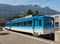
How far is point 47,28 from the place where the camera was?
2011 cm

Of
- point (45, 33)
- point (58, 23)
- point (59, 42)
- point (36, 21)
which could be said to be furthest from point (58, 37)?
point (58, 23)

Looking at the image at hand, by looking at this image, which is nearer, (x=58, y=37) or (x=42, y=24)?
(x=58, y=37)

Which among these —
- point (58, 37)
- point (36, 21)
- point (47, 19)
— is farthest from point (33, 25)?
point (58, 37)

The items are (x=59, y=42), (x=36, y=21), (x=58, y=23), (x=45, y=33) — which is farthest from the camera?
(x=58, y=23)

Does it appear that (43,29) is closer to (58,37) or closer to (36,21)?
(36,21)

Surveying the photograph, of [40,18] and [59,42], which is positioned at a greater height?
[40,18]

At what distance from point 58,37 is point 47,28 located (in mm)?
3850

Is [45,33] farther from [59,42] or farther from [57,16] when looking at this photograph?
[57,16]

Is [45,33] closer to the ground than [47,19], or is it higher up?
closer to the ground

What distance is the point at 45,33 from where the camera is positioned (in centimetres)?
1975

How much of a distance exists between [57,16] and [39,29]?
142ft

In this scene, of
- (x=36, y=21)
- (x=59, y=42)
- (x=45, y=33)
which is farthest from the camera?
(x=36, y=21)

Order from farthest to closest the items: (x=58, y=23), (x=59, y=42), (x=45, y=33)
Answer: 1. (x=58, y=23)
2. (x=45, y=33)
3. (x=59, y=42)

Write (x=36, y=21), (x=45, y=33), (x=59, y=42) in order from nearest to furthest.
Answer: (x=59, y=42) < (x=45, y=33) < (x=36, y=21)
